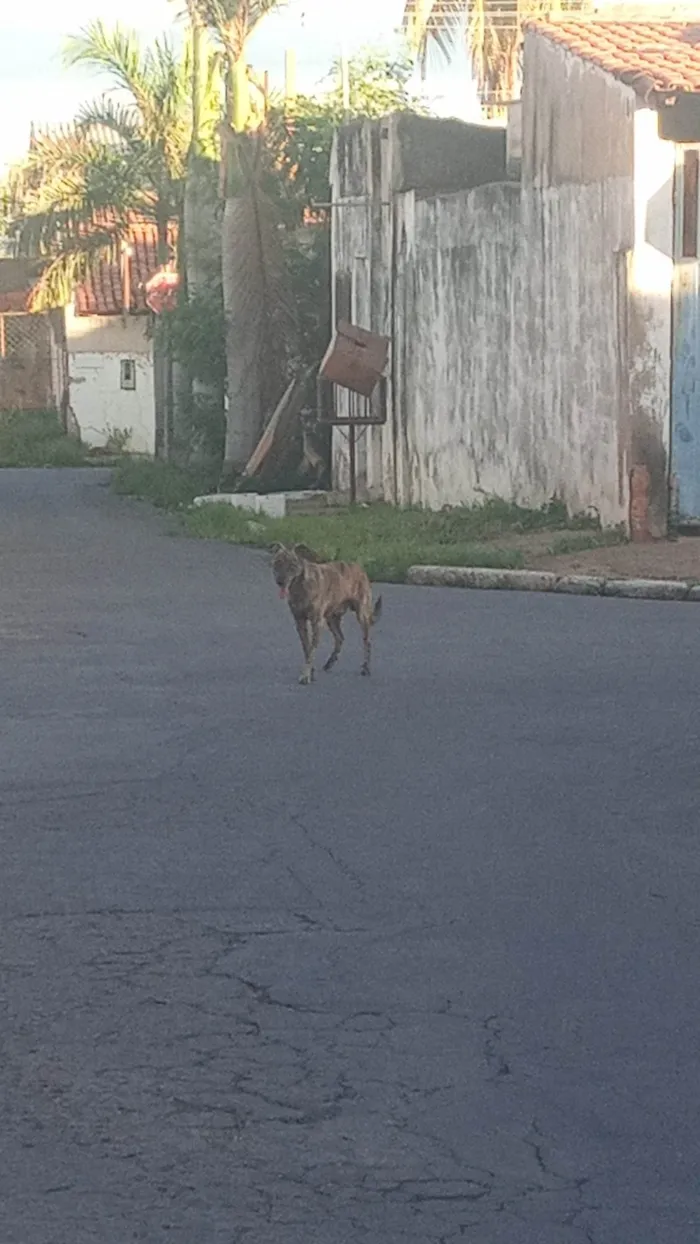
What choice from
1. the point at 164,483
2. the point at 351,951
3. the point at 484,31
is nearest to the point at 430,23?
the point at 484,31

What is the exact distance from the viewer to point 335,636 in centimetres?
1328

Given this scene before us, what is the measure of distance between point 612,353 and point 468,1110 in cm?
1657

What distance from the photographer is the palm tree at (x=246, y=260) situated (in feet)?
98.0

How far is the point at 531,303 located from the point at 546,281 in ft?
1.53

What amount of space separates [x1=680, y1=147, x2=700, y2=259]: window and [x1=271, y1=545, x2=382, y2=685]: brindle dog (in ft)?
28.1

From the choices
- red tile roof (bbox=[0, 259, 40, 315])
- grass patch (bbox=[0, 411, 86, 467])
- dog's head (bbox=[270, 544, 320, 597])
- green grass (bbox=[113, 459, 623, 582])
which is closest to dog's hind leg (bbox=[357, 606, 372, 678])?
dog's head (bbox=[270, 544, 320, 597])

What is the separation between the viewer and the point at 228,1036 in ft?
19.3

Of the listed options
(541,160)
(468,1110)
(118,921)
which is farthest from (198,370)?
(468,1110)

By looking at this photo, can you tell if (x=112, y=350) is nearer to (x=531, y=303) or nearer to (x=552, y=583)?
(x=531, y=303)

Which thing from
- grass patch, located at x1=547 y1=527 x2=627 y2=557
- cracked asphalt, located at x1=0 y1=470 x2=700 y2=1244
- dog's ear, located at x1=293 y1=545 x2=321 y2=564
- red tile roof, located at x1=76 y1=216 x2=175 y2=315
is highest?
red tile roof, located at x1=76 y1=216 x2=175 y2=315

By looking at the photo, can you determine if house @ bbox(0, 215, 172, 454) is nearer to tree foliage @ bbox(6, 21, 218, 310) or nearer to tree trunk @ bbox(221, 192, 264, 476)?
tree foliage @ bbox(6, 21, 218, 310)

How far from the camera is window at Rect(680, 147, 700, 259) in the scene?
67.5 ft

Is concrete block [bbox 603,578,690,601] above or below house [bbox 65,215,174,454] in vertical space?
below

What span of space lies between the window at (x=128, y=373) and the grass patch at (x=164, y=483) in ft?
50.0
